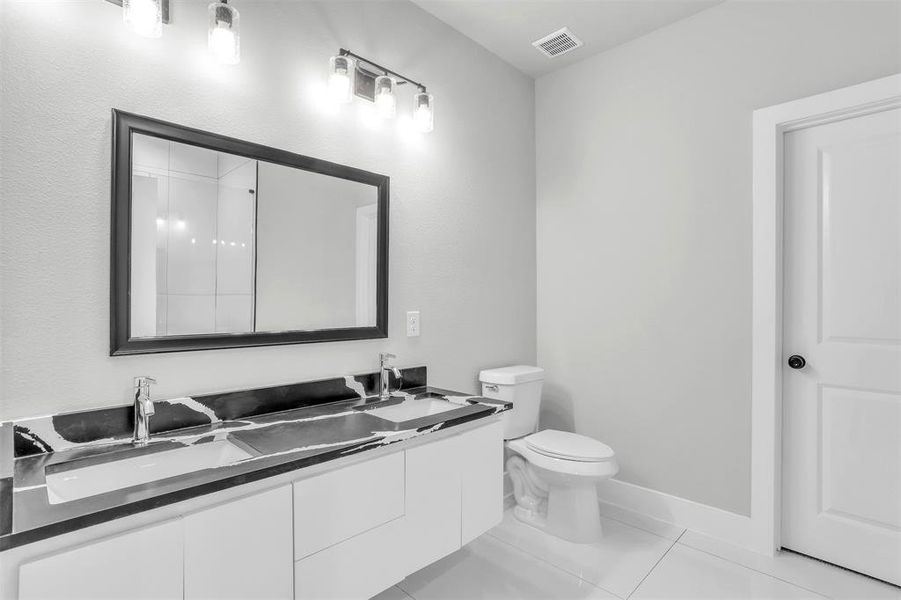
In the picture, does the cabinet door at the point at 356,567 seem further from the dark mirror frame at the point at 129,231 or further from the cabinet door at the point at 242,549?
the dark mirror frame at the point at 129,231

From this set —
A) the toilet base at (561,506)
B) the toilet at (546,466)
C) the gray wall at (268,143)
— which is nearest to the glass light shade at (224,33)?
the gray wall at (268,143)

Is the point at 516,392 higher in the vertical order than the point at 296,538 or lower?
higher

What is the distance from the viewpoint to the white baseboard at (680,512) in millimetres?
2174

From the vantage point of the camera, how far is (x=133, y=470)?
1.22 meters

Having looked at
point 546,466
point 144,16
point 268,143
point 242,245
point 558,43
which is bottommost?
point 546,466

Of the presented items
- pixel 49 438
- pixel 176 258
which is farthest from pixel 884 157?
pixel 49 438

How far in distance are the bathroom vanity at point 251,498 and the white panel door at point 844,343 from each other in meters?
1.45

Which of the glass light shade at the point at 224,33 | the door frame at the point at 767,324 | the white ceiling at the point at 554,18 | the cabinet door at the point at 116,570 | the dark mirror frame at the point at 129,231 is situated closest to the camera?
the cabinet door at the point at 116,570

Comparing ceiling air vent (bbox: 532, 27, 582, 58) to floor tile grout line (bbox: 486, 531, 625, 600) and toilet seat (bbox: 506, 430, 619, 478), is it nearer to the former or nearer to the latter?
toilet seat (bbox: 506, 430, 619, 478)

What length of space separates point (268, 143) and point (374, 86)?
1.86 feet

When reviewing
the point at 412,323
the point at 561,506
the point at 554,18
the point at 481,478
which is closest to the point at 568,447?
the point at 561,506

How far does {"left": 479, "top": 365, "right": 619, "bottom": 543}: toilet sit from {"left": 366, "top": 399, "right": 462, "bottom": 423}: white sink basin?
0.38 m

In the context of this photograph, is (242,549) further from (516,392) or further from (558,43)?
(558,43)

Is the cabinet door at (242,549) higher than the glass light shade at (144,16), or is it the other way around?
the glass light shade at (144,16)
